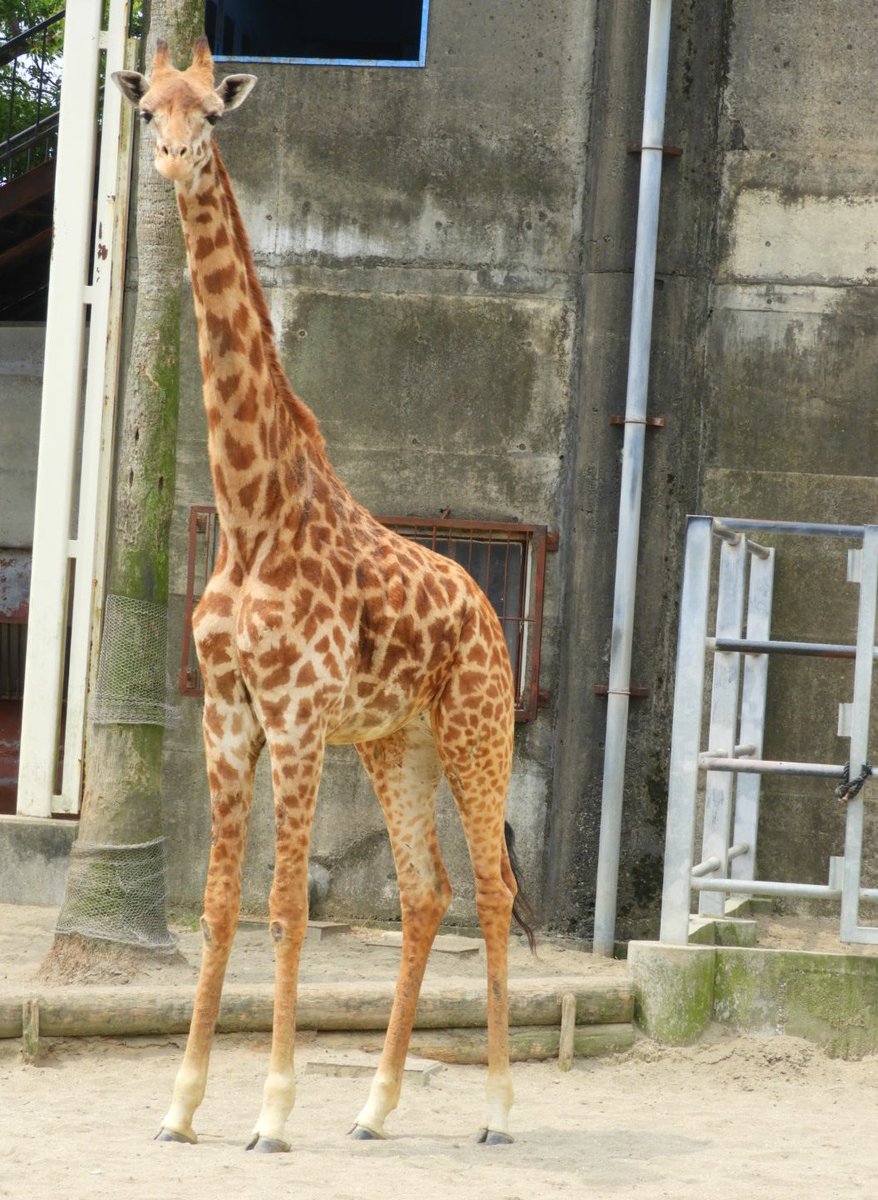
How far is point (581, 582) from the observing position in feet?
27.5

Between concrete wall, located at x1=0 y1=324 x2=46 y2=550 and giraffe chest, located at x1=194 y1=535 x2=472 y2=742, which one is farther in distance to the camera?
concrete wall, located at x1=0 y1=324 x2=46 y2=550

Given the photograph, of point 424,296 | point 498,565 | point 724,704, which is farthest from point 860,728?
point 424,296

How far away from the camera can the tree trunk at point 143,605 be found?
6.90m

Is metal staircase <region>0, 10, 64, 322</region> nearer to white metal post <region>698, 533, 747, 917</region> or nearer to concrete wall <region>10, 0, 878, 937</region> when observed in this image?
concrete wall <region>10, 0, 878, 937</region>

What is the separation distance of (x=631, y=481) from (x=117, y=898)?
11.1 ft

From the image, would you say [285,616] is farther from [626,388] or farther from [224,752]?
[626,388]

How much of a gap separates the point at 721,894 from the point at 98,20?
5798 millimetres

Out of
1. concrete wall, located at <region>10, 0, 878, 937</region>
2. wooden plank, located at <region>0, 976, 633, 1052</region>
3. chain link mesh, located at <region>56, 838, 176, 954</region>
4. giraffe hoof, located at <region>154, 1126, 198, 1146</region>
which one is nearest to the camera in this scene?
giraffe hoof, located at <region>154, 1126, 198, 1146</region>

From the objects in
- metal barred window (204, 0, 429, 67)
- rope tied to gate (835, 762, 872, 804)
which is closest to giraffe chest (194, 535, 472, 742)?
rope tied to gate (835, 762, 872, 804)

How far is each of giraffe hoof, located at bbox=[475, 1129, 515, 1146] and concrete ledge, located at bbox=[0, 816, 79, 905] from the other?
4.05 metres

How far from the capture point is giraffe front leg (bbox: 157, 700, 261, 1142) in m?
4.66

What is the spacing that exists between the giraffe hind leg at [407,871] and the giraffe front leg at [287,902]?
472 millimetres

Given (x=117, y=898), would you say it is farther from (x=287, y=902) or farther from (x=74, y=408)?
(x=74, y=408)

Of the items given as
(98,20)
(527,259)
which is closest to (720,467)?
(527,259)
